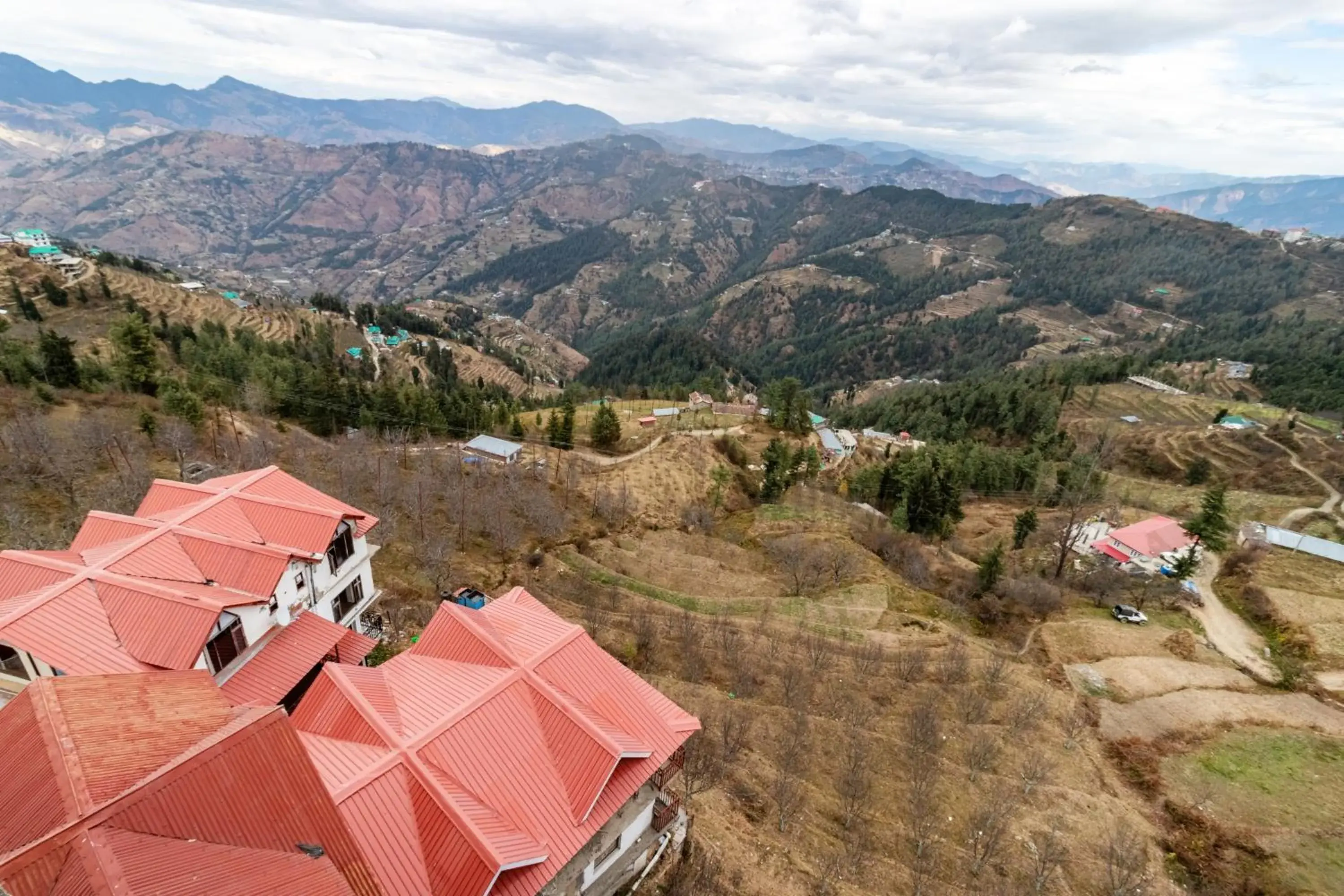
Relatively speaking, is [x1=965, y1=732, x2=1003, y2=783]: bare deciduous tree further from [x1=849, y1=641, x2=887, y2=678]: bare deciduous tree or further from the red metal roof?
the red metal roof

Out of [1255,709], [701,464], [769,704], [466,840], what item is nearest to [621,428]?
[701,464]

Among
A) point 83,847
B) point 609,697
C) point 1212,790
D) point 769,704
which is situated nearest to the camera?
point 83,847

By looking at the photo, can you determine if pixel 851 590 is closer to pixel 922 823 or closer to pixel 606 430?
pixel 922 823

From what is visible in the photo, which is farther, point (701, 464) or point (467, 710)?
point (701, 464)

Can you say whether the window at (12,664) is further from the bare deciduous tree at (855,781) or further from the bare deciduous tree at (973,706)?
the bare deciduous tree at (973,706)

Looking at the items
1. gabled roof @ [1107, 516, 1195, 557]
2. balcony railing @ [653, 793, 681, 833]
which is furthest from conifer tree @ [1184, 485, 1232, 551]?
balcony railing @ [653, 793, 681, 833]

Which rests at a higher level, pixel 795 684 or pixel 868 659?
pixel 795 684

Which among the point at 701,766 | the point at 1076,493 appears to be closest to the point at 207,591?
the point at 701,766

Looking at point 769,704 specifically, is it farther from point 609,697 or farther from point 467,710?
point 467,710
